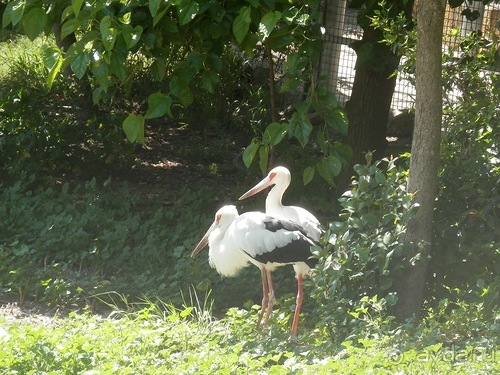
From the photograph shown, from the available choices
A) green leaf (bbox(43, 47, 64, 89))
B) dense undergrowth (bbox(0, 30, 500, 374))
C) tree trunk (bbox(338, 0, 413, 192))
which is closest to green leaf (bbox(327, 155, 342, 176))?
dense undergrowth (bbox(0, 30, 500, 374))

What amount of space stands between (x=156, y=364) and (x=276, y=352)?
0.68 metres

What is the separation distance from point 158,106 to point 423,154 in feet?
5.37

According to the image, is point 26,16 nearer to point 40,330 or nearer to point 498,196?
point 40,330

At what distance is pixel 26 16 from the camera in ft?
18.3

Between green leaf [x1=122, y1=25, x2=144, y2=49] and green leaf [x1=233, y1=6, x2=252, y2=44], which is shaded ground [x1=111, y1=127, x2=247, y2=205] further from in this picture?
green leaf [x1=122, y1=25, x2=144, y2=49]

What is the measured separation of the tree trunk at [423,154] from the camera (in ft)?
17.4

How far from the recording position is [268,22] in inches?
208

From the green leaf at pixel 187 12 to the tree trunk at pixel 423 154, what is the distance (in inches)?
50.4

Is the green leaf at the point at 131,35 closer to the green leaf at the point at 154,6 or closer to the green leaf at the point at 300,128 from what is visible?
the green leaf at the point at 154,6

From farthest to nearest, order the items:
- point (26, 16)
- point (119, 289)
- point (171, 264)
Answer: point (171, 264), point (119, 289), point (26, 16)

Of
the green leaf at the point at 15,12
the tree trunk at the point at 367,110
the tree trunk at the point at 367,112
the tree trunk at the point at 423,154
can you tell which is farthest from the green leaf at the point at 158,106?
the tree trunk at the point at 367,110

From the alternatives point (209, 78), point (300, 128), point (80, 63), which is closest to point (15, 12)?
point (80, 63)

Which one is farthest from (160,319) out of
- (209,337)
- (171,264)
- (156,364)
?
(171,264)

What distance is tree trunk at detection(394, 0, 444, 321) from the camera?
209 inches
